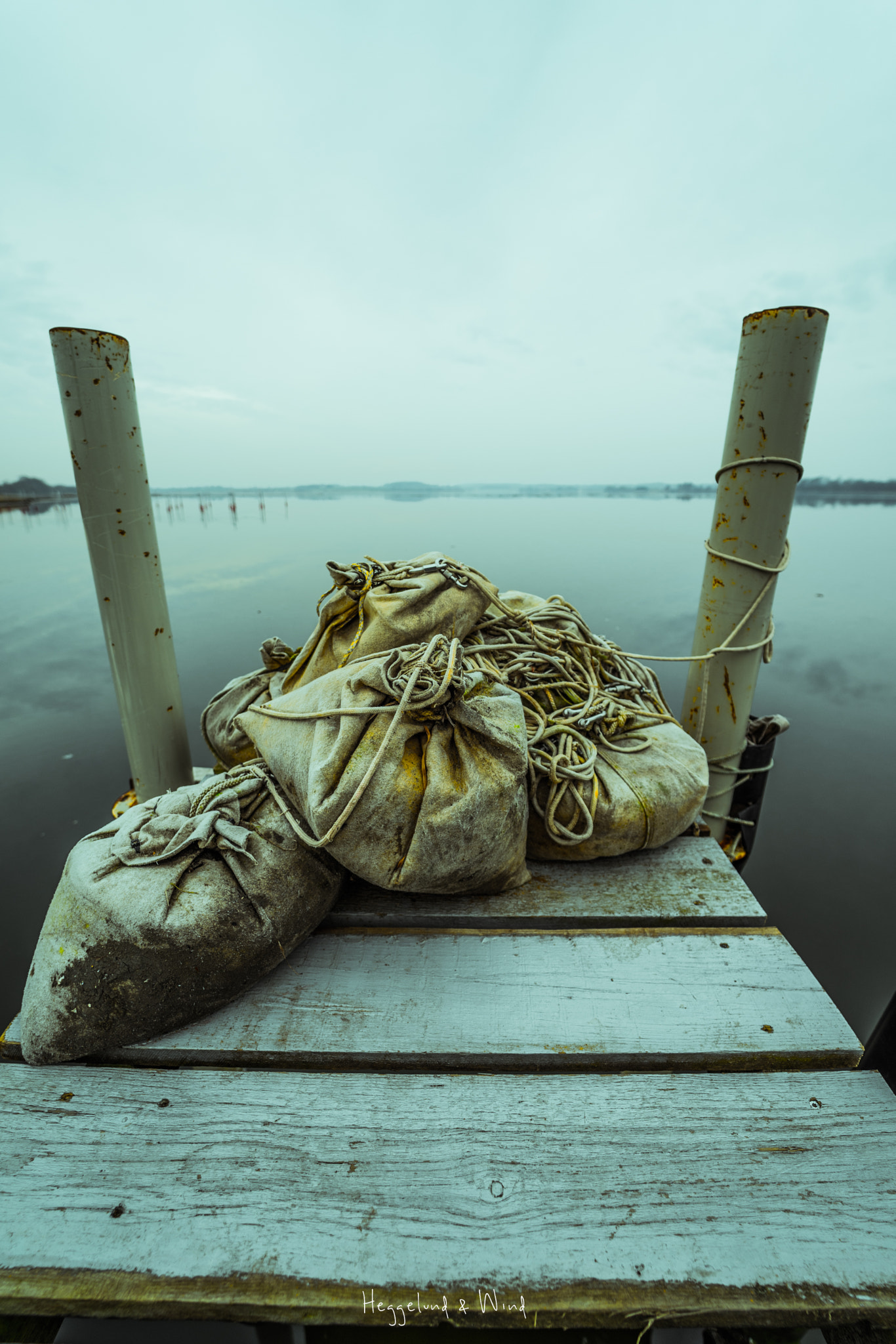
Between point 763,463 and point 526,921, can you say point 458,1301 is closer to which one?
point 526,921

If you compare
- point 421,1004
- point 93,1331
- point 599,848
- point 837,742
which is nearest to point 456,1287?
point 421,1004

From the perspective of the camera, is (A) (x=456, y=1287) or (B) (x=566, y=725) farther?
(B) (x=566, y=725)

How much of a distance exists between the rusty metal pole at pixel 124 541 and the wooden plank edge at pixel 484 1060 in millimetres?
1407

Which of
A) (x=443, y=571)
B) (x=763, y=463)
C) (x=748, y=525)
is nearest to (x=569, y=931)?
(x=443, y=571)

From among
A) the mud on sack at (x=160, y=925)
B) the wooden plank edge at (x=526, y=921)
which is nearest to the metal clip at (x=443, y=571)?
the mud on sack at (x=160, y=925)

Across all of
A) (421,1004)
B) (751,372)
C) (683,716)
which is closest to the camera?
(421,1004)

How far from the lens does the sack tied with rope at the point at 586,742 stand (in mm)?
1712

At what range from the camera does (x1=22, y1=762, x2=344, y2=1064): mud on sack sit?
123 cm

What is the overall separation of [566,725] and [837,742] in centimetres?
557

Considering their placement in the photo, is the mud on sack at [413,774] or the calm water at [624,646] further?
the calm water at [624,646]

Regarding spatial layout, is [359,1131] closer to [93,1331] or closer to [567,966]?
[567,966]

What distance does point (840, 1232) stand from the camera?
95 centimetres

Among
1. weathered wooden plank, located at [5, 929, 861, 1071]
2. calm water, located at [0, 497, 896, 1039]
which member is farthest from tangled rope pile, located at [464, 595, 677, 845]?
calm water, located at [0, 497, 896, 1039]

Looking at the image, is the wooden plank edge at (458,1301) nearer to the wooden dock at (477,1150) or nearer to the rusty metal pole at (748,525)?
the wooden dock at (477,1150)
